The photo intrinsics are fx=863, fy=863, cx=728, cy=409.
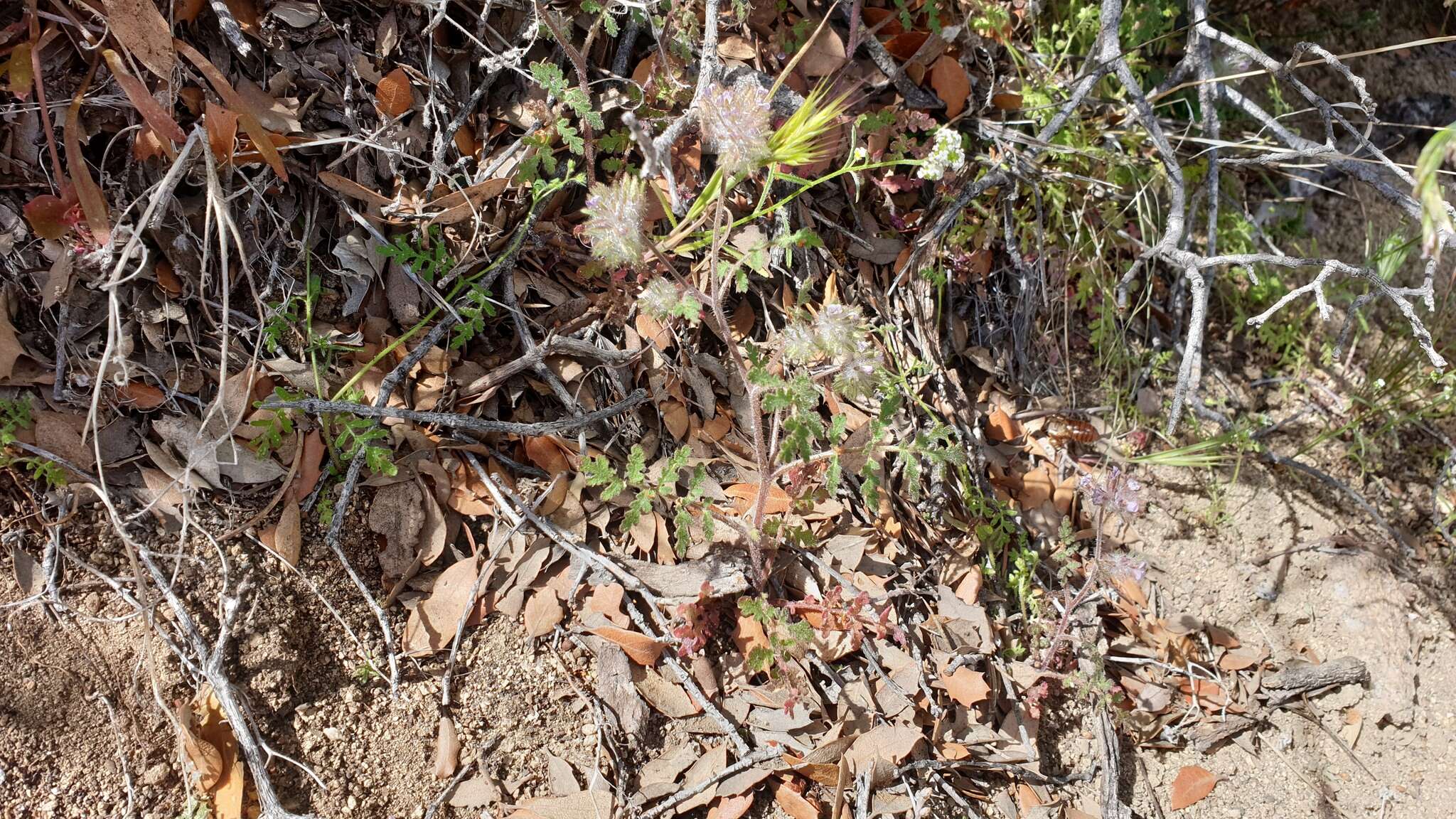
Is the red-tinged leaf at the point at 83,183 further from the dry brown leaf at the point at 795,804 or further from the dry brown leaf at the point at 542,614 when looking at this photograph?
the dry brown leaf at the point at 795,804

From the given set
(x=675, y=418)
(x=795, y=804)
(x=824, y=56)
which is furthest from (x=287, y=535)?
(x=824, y=56)

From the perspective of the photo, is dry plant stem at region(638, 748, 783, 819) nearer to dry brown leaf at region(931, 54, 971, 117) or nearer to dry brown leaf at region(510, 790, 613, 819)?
dry brown leaf at region(510, 790, 613, 819)

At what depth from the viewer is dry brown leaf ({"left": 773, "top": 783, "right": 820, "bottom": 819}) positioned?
2037 millimetres

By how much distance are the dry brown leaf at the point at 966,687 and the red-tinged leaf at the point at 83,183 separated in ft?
7.46

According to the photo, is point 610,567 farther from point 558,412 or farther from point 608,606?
point 558,412

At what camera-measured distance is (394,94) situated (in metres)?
2.16

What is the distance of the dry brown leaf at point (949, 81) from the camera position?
2.62 meters

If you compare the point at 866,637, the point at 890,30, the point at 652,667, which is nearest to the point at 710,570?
the point at 652,667

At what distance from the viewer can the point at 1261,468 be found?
2.93 metres

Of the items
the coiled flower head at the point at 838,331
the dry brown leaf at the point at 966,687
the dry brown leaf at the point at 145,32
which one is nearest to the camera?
the coiled flower head at the point at 838,331

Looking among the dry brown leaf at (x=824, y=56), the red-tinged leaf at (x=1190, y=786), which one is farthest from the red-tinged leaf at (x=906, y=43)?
the red-tinged leaf at (x=1190, y=786)

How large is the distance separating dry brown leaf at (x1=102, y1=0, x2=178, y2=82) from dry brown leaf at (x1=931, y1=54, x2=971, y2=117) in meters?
2.02

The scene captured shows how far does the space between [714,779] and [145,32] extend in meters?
2.15

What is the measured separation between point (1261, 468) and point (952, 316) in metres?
1.24
